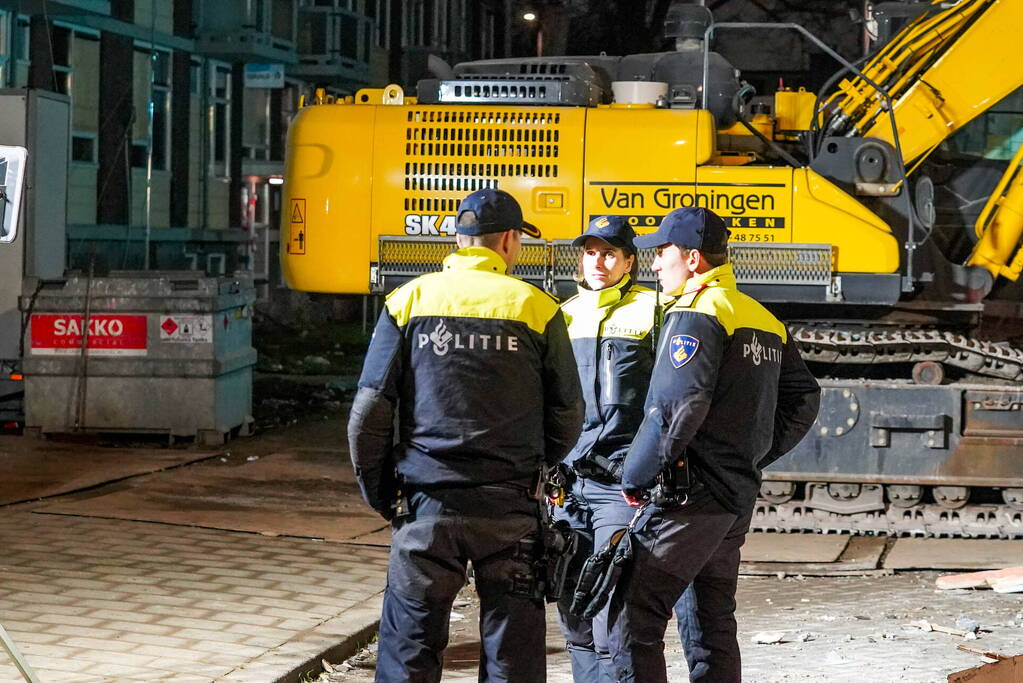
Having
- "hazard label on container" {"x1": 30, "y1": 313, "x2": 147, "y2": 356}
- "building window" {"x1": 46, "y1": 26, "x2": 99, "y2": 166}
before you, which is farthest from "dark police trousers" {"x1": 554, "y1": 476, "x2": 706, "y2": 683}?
"building window" {"x1": 46, "y1": 26, "x2": 99, "y2": 166}

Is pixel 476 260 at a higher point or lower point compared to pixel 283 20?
lower

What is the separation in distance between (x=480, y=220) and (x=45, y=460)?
7519 mm

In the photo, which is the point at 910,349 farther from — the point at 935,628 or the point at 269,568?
the point at 269,568

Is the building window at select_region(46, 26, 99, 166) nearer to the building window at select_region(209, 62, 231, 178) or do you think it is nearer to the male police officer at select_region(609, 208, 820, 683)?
the building window at select_region(209, 62, 231, 178)

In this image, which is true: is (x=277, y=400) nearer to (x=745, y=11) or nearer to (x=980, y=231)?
(x=980, y=231)

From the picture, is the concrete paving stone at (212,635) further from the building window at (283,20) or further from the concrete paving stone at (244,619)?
the building window at (283,20)

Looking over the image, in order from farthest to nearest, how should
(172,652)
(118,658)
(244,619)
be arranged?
(244,619) < (172,652) < (118,658)

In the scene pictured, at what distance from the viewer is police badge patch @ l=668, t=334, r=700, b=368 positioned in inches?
201

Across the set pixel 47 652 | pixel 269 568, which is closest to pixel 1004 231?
pixel 269 568

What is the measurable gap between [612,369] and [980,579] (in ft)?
11.7

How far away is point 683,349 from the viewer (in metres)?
5.13

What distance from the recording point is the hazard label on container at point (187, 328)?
40.7 ft

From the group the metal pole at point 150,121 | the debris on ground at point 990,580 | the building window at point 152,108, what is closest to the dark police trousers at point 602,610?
the debris on ground at point 990,580

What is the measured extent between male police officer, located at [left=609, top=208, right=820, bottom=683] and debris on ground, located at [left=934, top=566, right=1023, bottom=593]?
3306 millimetres
